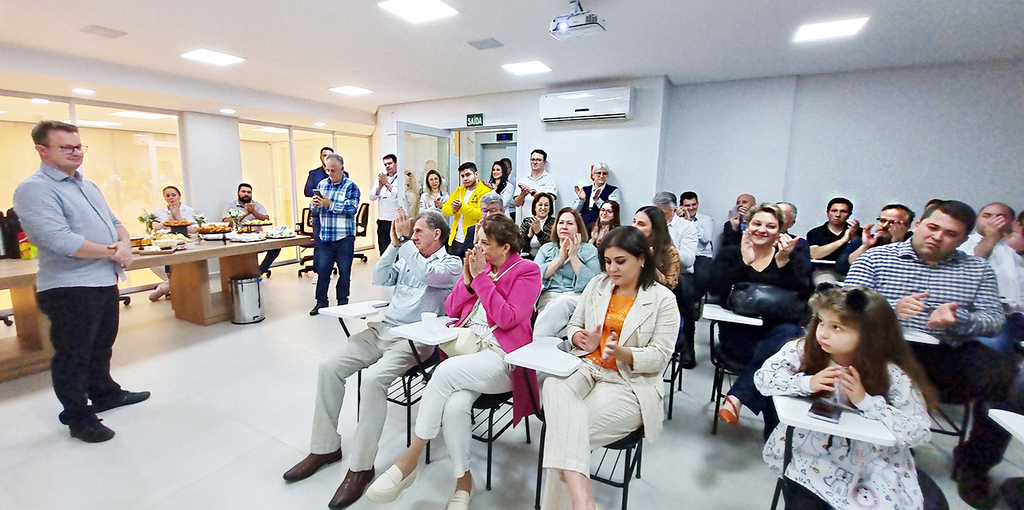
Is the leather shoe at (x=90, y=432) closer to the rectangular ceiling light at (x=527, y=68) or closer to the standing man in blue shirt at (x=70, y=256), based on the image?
the standing man in blue shirt at (x=70, y=256)

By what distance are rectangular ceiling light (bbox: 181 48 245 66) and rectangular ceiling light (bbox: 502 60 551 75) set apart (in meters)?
2.91

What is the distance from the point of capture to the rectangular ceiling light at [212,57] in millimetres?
4324

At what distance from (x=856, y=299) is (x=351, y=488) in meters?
2.09

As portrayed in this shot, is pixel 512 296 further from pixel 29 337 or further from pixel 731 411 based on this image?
pixel 29 337

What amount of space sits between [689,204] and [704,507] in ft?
11.9

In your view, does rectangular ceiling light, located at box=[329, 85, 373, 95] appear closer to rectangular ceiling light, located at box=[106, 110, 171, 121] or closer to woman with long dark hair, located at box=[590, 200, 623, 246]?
rectangular ceiling light, located at box=[106, 110, 171, 121]

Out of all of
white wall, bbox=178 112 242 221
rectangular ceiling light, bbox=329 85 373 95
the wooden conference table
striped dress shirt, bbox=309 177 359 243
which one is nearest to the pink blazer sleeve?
the wooden conference table

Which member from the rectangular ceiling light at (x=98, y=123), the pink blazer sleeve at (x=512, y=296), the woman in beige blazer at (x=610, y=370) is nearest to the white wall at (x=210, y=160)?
the rectangular ceiling light at (x=98, y=123)

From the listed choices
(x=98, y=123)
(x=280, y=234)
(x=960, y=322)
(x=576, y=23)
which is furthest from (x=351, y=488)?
(x=98, y=123)

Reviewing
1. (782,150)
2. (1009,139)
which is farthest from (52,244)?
(1009,139)

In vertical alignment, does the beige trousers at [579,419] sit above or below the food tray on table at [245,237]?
A: below

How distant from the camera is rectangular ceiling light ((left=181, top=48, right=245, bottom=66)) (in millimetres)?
4324

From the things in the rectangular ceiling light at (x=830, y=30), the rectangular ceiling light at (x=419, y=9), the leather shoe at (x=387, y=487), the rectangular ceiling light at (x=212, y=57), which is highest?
the rectangular ceiling light at (x=830, y=30)

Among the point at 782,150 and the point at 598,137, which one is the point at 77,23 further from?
the point at 782,150
